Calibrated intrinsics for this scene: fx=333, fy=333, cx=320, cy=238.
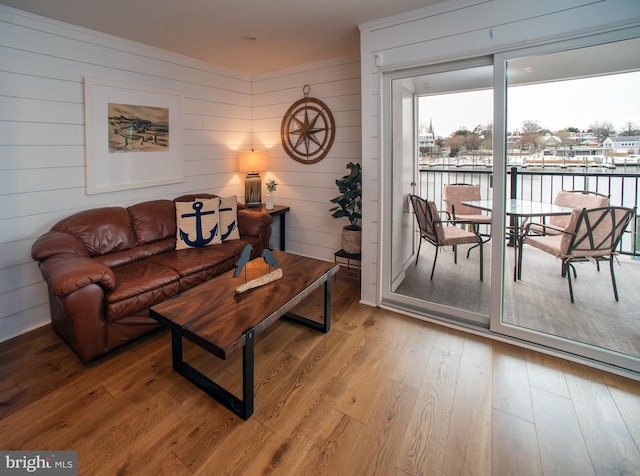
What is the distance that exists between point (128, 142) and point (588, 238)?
4049mm

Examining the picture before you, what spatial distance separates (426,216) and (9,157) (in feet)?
11.3

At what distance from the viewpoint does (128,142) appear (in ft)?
10.9

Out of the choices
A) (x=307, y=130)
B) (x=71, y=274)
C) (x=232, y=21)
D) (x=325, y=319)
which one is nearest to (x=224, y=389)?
(x=325, y=319)

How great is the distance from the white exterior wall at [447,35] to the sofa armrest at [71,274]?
215cm

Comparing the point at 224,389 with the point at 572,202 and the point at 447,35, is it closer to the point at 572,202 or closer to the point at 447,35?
the point at 572,202

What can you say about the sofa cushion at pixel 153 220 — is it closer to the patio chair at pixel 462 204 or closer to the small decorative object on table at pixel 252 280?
the small decorative object on table at pixel 252 280

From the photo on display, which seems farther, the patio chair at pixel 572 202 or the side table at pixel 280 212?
the side table at pixel 280 212

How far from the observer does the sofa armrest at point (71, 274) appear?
81.4 inches

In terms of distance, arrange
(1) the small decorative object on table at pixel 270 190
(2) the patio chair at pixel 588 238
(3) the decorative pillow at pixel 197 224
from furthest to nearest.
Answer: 1. (1) the small decorative object on table at pixel 270 190
2. (3) the decorative pillow at pixel 197 224
3. (2) the patio chair at pixel 588 238

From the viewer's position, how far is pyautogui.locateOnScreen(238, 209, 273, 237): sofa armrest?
12.2 feet

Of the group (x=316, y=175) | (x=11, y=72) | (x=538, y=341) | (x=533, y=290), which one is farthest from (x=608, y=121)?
(x=11, y=72)

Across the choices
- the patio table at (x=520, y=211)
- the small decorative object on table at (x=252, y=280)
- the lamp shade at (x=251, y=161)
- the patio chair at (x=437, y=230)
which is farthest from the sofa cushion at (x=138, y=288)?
the patio table at (x=520, y=211)

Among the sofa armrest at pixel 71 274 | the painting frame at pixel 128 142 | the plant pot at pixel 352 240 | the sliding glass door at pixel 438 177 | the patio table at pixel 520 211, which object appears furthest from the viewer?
the plant pot at pixel 352 240

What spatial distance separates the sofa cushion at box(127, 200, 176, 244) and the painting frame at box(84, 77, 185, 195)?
0.87 ft
